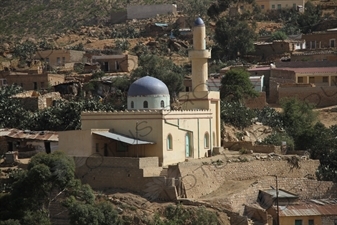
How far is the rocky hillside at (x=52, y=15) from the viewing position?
3398 inches

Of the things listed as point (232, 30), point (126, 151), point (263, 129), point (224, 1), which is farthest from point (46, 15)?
point (126, 151)

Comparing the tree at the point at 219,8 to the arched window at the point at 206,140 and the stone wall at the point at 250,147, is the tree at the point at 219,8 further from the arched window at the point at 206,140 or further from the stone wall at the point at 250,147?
the arched window at the point at 206,140

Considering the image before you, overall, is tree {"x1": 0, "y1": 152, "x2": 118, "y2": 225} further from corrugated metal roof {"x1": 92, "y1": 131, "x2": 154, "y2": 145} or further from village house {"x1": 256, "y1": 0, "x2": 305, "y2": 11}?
village house {"x1": 256, "y1": 0, "x2": 305, "y2": 11}

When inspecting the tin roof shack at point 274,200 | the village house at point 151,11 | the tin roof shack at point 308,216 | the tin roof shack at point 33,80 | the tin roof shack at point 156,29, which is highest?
the village house at point 151,11

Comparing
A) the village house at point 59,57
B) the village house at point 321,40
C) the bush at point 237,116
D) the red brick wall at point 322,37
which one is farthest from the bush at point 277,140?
the village house at point 59,57

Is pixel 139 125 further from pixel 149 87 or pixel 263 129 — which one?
pixel 263 129

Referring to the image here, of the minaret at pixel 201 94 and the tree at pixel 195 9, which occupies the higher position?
the tree at pixel 195 9

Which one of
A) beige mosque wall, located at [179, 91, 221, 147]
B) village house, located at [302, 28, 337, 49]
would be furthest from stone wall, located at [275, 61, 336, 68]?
beige mosque wall, located at [179, 91, 221, 147]

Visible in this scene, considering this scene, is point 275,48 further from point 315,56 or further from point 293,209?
point 293,209

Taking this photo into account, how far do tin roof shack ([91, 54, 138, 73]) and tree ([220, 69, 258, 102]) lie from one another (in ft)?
30.3

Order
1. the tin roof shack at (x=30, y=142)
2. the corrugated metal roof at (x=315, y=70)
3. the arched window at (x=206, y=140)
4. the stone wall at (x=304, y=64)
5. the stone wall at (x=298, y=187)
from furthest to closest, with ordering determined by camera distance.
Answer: the stone wall at (x=304, y=64), the corrugated metal roof at (x=315, y=70), the arched window at (x=206, y=140), the tin roof shack at (x=30, y=142), the stone wall at (x=298, y=187)

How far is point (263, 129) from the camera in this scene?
4903cm

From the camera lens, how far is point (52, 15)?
90.8 m

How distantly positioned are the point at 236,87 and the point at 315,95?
15.2 feet
